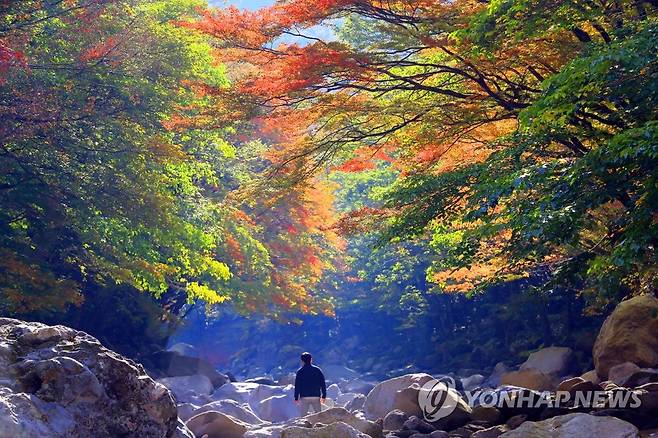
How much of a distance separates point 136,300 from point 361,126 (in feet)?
36.1

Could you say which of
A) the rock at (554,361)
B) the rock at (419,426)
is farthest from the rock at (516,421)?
the rock at (554,361)

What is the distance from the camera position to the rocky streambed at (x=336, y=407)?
20.5ft

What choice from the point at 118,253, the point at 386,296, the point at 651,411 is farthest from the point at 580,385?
the point at 386,296

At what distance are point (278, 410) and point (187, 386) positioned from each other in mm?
6058

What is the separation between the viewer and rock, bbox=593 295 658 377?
45.9ft

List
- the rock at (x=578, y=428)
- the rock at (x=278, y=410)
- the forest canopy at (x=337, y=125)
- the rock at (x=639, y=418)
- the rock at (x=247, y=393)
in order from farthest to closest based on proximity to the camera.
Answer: the rock at (x=247, y=393), the rock at (x=278, y=410), the rock at (x=639, y=418), the forest canopy at (x=337, y=125), the rock at (x=578, y=428)

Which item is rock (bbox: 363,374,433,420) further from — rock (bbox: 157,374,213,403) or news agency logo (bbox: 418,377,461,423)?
rock (bbox: 157,374,213,403)

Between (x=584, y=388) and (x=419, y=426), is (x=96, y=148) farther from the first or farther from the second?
(x=584, y=388)

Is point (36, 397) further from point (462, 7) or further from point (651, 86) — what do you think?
point (462, 7)

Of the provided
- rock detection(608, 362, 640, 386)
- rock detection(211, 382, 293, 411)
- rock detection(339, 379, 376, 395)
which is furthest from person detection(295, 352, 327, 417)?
rock detection(339, 379, 376, 395)

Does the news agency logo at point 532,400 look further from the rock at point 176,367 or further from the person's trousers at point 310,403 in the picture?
the rock at point 176,367

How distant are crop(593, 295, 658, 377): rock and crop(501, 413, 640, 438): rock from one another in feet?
21.3

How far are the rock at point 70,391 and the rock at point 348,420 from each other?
3.27m

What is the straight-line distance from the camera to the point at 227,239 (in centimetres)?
2078
